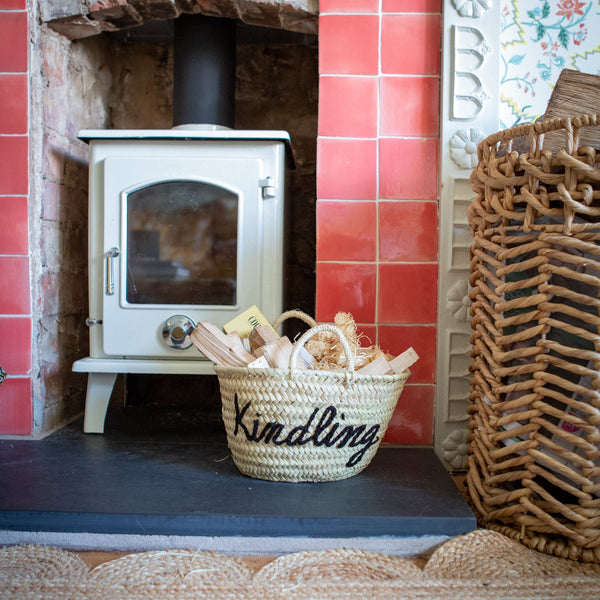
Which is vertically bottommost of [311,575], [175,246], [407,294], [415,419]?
[311,575]

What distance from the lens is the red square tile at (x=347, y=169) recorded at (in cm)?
144

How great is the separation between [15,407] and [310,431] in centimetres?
85

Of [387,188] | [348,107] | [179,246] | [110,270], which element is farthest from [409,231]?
[110,270]

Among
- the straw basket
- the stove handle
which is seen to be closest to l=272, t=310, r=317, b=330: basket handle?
the straw basket

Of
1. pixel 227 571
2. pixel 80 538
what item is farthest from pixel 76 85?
pixel 227 571

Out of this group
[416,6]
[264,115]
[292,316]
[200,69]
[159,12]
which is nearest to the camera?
[292,316]

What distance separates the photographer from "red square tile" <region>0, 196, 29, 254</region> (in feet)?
4.75

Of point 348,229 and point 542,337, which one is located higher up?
point 348,229

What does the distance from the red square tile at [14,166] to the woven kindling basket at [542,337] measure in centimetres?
112

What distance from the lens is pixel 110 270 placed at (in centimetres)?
143

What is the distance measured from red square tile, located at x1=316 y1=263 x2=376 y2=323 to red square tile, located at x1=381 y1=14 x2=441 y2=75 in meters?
0.52

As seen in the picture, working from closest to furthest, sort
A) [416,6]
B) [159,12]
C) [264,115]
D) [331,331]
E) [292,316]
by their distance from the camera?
[331,331]
[292,316]
[416,6]
[159,12]
[264,115]

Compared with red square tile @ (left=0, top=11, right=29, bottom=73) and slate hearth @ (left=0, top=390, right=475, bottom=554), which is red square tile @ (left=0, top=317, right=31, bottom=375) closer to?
slate hearth @ (left=0, top=390, right=475, bottom=554)

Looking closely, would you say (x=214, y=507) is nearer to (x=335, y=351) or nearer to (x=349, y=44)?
(x=335, y=351)
